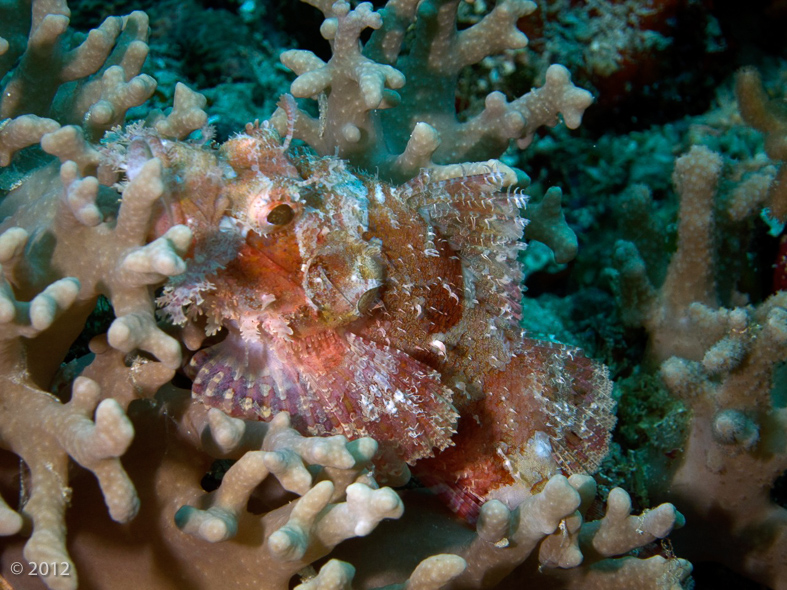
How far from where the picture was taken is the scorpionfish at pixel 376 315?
246cm

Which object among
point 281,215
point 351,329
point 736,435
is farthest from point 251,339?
point 736,435

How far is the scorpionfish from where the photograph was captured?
2.46m

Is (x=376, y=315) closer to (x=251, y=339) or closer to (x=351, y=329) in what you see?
(x=351, y=329)

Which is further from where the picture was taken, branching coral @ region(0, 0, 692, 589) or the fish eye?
the fish eye

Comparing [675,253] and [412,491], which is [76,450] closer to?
[412,491]

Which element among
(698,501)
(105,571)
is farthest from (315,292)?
(698,501)

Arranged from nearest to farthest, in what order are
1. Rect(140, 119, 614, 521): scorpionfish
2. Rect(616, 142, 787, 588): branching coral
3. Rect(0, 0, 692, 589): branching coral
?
Rect(0, 0, 692, 589): branching coral, Rect(140, 119, 614, 521): scorpionfish, Rect(616, 142, 787, 588): branching coral

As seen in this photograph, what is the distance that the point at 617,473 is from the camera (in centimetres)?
381

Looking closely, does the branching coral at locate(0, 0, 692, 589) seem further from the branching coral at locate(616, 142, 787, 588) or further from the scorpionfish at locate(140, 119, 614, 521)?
the branching coral at locate(616, 142, 787, 588)

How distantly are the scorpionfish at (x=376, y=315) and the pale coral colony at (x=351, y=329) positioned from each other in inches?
0.6

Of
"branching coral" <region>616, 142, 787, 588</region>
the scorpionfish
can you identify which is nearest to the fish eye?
the scorpionfish

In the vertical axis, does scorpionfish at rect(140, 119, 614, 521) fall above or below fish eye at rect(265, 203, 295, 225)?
below

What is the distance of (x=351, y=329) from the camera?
279 centimetres

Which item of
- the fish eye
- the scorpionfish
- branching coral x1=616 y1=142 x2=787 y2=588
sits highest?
the fish eye
